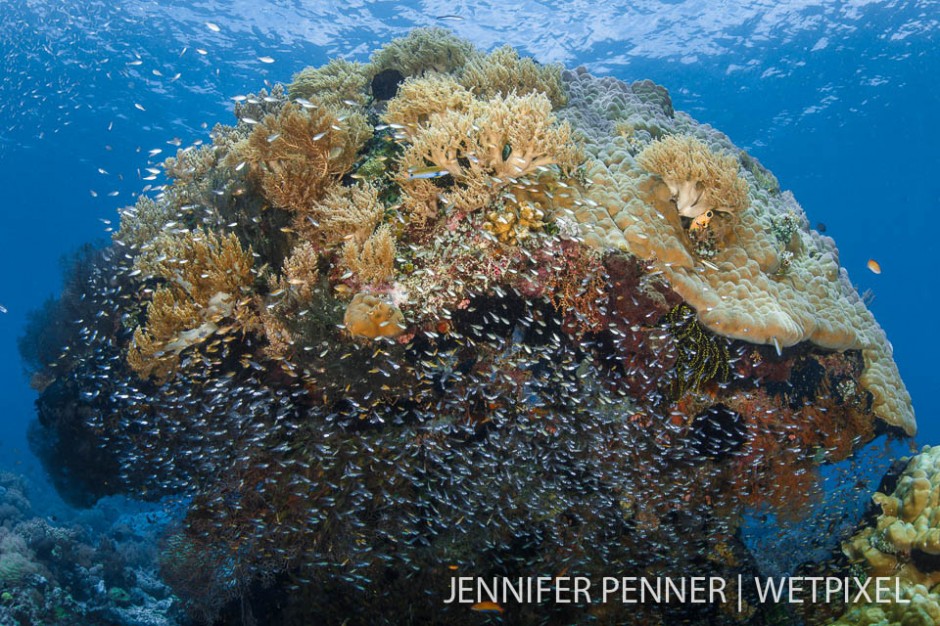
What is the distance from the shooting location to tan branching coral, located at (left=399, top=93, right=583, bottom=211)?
6066 millimetres

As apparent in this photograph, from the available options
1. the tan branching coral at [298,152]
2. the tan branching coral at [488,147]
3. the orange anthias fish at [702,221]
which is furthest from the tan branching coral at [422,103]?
the orange anthias fish at [702,221]

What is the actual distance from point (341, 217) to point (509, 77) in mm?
4162

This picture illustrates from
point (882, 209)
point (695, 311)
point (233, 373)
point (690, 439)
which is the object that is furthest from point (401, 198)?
point (882, 209)

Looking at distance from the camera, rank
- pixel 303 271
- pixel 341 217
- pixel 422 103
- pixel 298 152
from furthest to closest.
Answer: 1. pixel 422 103
2. pixel 298 152
3. pixel 303 271
4. pixel 341 217

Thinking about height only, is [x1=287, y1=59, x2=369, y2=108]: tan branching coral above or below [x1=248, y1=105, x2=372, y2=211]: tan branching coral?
above

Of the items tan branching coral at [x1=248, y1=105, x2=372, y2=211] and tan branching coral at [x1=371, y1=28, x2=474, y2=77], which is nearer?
tan branching coral at [x1=248, y1=105, x2=372, y2=211]

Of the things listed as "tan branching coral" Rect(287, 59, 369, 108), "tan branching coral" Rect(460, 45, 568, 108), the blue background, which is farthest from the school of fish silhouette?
the blue background

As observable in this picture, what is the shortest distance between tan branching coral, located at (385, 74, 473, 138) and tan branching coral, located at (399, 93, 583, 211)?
1.91ft

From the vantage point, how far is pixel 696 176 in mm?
6539

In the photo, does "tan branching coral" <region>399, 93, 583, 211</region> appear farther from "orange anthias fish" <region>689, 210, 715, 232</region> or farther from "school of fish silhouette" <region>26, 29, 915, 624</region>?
"orange anthias fish" <region>689, 210, 715, 232</region>

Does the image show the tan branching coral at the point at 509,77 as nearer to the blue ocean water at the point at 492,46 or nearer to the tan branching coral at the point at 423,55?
the tan branching coral at the point at 423,55

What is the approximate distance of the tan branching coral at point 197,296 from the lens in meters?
6.39

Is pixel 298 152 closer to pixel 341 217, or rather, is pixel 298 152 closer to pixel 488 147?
pixel 341 217

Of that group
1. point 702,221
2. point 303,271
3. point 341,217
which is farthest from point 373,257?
point 702,221
